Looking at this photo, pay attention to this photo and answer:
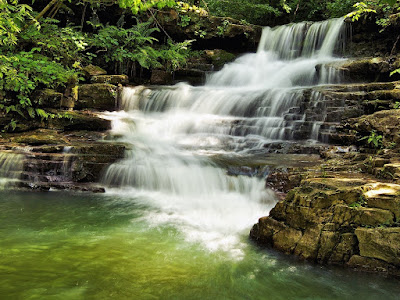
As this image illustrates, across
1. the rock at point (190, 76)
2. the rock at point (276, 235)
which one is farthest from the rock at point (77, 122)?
the rock at point (276, 235)

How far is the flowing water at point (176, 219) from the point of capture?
2.72 metres

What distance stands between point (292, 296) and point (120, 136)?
666 cm

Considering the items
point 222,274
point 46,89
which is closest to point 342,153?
point 222,274

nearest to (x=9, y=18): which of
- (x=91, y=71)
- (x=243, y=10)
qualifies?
(x=91, y=71)

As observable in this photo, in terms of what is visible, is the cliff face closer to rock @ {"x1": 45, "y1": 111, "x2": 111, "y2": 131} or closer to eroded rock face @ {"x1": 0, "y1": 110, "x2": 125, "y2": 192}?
eroded rock face @ {"x1": 0, "y1": 110, "x2": 125, "y2": 192}

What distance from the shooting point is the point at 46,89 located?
28.6 feet

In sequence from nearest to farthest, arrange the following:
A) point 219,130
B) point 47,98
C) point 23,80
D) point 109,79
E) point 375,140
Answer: point 375,140
point 23,80
point 47,98
point 219,130
point 109,79

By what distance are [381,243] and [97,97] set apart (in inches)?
361

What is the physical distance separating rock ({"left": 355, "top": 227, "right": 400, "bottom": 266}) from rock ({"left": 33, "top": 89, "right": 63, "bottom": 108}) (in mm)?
8357

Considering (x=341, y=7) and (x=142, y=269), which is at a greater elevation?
(x=341, y=7)

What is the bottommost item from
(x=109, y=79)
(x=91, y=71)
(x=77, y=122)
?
(x=77, y=122)

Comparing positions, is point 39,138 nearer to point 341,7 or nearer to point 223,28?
point 223,28

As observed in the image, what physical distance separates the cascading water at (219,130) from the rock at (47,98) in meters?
1.70

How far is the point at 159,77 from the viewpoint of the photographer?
504 inches
